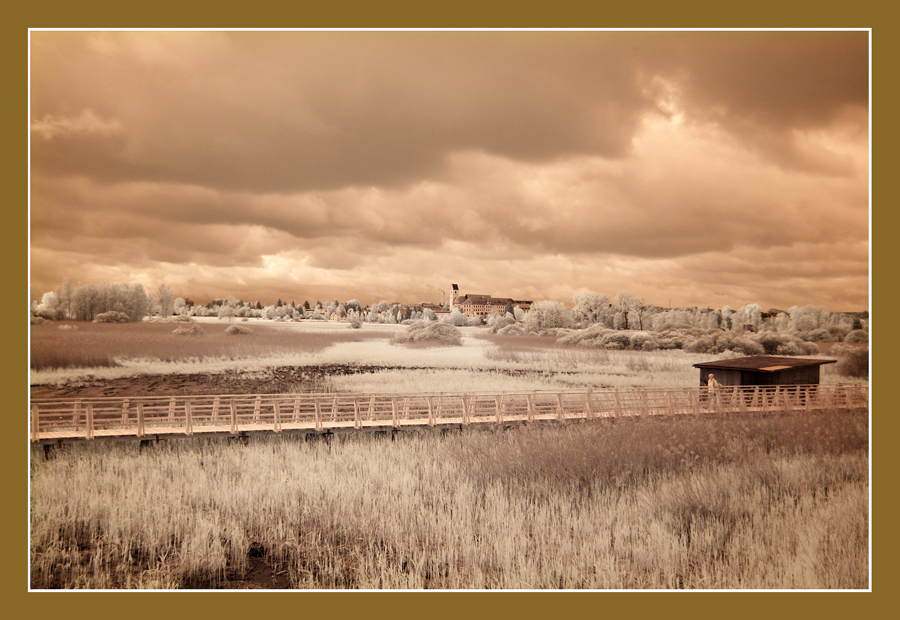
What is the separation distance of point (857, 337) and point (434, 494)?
7.45 m

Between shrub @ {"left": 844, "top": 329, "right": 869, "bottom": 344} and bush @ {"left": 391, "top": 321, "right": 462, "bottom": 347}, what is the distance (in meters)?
6.67

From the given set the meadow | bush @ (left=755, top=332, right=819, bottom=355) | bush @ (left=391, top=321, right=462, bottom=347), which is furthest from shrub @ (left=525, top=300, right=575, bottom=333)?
bush @ (left=755, top=332, right=819, bottom=355)

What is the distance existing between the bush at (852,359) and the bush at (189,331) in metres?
11.4

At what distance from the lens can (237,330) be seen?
345 inches

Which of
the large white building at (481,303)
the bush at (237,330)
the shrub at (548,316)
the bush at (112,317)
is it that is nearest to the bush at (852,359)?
the shrub at (548,316)

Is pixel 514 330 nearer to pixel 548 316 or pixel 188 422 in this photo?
pixel 548 316

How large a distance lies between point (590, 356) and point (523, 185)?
12.5ft

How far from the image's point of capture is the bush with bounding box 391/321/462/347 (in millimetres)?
9000

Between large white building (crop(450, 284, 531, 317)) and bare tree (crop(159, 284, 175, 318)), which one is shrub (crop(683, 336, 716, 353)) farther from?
bare tree (crop(159, 284, 175, 318))

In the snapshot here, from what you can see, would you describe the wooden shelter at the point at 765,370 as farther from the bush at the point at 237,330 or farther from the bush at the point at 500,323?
the bush at the point at 237,330

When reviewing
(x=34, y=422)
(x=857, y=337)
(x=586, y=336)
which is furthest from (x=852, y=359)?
(x=34, y=422)

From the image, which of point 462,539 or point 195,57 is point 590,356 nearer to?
point 462,539

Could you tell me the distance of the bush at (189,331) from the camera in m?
8.23

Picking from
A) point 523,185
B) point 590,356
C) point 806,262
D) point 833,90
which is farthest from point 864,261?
point 523,185
